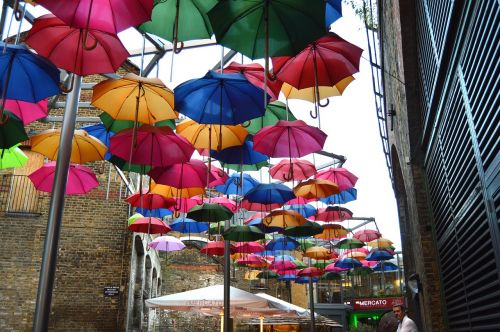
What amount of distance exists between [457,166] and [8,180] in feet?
38.6

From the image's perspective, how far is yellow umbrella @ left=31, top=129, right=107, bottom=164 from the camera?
22.3 feet

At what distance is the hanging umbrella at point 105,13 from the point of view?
3.77 metres

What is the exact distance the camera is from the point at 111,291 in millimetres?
12047

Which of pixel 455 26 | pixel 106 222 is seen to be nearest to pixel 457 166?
pixel 455 26

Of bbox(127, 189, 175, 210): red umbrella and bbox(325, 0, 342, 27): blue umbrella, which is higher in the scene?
bbox(325, 0, 342, 27): blue umbrella

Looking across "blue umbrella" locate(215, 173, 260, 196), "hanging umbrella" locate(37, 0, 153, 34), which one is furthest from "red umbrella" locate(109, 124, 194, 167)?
"blue umbrella" locate(215, 173, 260, 196)

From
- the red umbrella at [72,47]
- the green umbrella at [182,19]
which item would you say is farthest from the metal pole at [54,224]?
the green umbrella at [182,19]

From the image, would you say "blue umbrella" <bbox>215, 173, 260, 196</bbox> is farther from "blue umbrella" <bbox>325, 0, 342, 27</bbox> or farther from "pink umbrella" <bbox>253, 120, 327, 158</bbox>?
"blue umbrella" <bbox>325, 0, 342, 27</bbox>

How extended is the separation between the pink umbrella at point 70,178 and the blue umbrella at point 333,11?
16.5 feet

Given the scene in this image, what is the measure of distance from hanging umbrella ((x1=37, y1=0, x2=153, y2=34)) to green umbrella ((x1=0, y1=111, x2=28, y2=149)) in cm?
228

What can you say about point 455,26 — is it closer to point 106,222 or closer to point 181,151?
point 181,151

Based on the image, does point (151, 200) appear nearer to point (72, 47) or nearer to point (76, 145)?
point (76, 145)

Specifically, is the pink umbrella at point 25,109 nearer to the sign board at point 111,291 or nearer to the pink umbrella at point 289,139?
the pink umbrella at point 289,139

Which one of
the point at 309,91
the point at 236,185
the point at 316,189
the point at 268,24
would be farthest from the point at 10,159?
the point at 268,24
